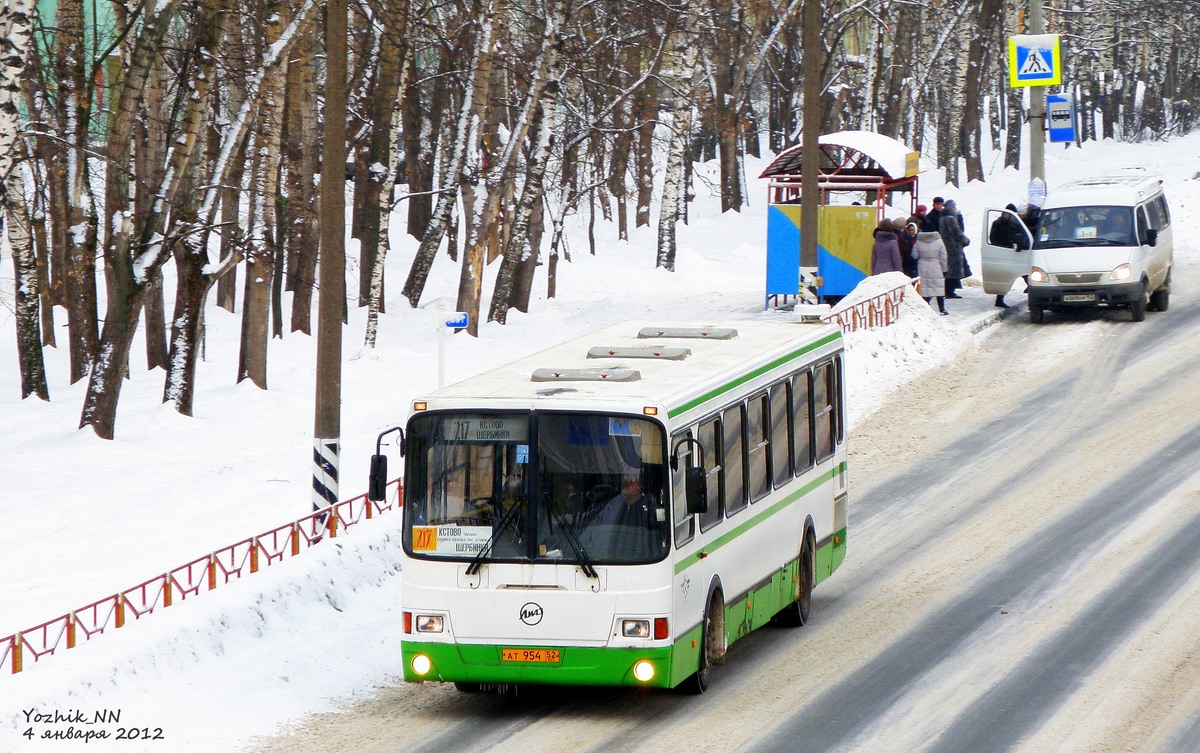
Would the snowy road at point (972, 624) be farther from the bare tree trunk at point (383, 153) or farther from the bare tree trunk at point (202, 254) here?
the bare tree trunk at point (383, 153)

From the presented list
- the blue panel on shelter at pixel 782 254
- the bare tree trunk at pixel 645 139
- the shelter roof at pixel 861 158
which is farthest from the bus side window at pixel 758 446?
the bare tree trunk at pixel 645 139

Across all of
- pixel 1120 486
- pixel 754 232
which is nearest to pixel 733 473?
pixel 1120 486

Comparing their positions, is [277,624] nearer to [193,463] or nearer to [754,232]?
[193,463]

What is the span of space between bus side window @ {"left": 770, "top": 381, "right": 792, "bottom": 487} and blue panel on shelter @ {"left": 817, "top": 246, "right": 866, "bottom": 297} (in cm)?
1498

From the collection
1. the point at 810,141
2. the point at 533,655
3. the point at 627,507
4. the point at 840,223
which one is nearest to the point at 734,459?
the point at 627,507

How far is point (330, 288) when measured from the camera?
1488 centimetres

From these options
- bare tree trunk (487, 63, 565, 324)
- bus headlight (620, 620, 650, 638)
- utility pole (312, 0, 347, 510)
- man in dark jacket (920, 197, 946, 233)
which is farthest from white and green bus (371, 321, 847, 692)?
bare tree trunk (487, 63, 565, 324)

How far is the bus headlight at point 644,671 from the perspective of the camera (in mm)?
10023

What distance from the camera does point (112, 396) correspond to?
70.0 ft

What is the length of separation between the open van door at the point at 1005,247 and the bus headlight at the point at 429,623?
17689mm

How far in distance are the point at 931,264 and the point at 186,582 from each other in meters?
15.6

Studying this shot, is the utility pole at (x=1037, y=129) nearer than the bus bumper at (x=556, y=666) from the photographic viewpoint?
No

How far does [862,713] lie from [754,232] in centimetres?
4179

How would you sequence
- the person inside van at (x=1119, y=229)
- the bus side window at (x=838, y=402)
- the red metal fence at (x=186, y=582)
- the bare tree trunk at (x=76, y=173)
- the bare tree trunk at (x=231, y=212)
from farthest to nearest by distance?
1. the person inside van at (x=1119, y=229)
2. the bare tree trunk at (x=231, y=212)
3. the bare tree trunk at (x=76, y=173)
4. the bus side window at (x=838, y=402)
5. the red metal fence at (x=186, y=582)
